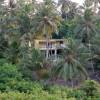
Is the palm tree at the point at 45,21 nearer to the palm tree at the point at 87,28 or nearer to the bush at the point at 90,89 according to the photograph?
the palm tree at the point at 87,28

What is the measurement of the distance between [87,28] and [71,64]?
13267 millimetres

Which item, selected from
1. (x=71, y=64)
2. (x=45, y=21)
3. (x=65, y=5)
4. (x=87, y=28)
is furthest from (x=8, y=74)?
(x=65, y=5)

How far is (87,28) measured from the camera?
54.8m

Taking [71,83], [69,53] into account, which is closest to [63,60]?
[69,53]

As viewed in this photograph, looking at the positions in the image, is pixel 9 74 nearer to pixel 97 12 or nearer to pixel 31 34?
pixel 31 34

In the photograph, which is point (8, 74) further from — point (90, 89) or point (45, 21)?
point (45, 21)

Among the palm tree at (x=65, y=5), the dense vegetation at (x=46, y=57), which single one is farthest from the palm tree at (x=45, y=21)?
the palm tree at (x=65, y=5)

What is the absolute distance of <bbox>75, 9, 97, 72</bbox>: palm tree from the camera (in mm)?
55031

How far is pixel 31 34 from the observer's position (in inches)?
2088

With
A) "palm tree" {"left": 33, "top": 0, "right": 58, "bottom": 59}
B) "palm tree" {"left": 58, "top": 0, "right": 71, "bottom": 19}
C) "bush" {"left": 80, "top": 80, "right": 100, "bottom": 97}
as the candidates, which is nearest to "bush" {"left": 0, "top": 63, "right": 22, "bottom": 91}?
"bush" {"left": 80, "top": 80, "right": 100, "bottom": 97}

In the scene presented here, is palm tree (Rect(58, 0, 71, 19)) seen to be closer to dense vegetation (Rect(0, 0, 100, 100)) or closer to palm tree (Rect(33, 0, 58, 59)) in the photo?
dense vegetation (Rect(0, 0, 100, 100))

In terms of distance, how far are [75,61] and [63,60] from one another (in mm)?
1566

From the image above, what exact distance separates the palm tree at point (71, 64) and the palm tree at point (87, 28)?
11667 mm

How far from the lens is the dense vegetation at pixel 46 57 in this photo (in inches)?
1436
